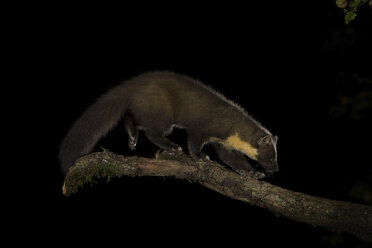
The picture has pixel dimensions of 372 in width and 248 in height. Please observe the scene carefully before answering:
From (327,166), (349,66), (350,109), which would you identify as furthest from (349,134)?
(350,109)

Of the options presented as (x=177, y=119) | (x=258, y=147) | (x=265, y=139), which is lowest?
(x=258, y=147)

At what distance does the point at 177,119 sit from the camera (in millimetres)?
6469

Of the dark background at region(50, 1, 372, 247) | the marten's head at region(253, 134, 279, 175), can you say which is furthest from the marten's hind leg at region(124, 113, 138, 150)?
the dark background at region(50, 1, 372, 247)

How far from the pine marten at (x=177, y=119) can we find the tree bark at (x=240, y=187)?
116cm

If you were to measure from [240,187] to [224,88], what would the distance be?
11.0 metres

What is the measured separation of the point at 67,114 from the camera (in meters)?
15.5

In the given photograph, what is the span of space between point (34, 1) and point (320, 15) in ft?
42.0

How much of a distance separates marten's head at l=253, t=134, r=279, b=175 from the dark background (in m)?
2.61

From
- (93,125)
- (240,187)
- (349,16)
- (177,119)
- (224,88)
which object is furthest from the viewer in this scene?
(224,88)

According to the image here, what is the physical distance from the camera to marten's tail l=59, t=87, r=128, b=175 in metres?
5.38

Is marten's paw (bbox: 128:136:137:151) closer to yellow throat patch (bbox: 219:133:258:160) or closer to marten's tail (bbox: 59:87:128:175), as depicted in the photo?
marten's tail (bbox: 59:87:128:175)

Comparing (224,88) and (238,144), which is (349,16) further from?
(224,88)

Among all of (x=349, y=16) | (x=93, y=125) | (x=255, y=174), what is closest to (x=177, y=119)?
(x=93, y=125)

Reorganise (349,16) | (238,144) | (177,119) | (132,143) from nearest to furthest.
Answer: (349,16), (132,143), (177,119), (238,144)
